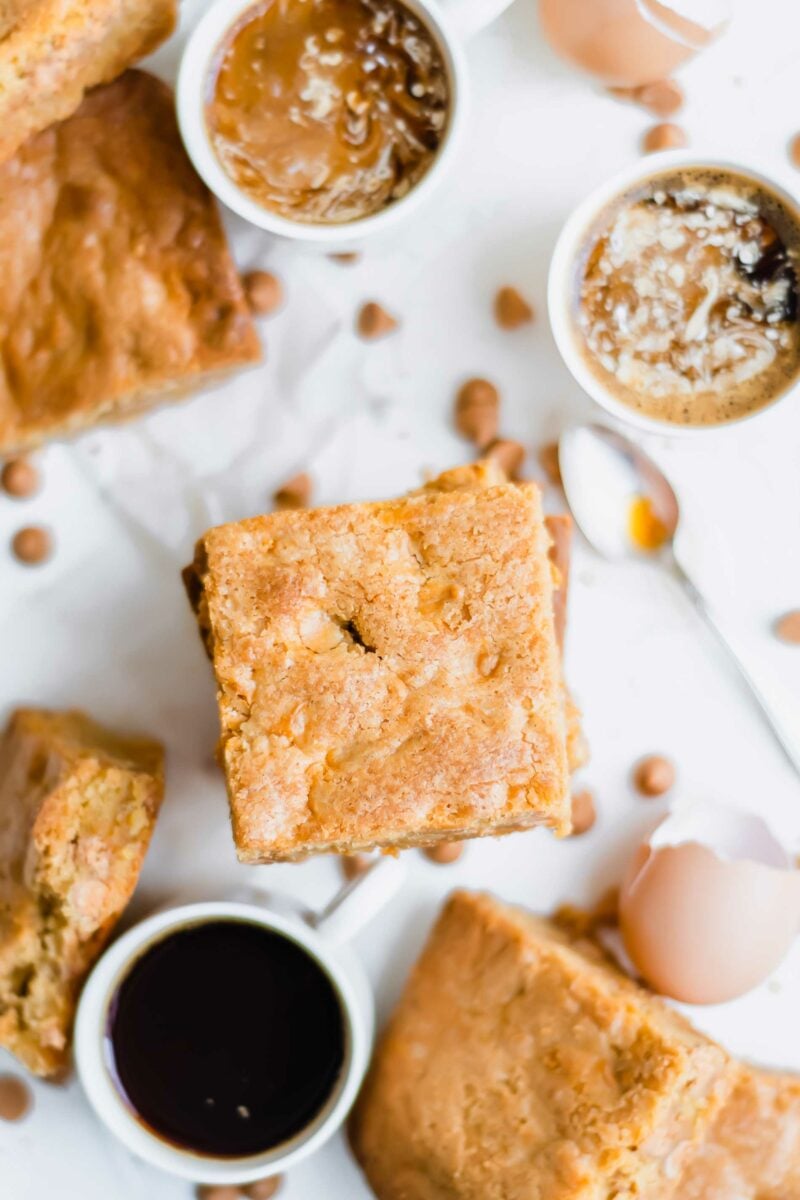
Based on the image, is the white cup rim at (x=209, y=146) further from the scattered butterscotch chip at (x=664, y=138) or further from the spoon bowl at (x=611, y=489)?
the spoon bowl at (x=611, y=489)

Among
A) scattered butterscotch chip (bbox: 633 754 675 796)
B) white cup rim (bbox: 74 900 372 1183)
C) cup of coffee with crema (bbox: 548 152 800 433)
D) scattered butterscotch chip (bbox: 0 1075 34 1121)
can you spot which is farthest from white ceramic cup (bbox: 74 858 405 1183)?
cup of coffee with crema (bbox: 548 152 800 433)

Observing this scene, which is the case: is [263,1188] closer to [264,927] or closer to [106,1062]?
[106,1062]

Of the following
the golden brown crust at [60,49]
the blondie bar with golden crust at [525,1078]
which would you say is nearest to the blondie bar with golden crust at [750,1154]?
the blondie bar with golden crust at [525,1078]

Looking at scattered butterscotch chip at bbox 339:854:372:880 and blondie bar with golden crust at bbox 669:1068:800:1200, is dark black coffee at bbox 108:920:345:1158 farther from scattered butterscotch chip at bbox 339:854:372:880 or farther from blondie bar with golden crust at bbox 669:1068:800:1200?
blondie bar with golden crust at bbox 669:1068:800:1200

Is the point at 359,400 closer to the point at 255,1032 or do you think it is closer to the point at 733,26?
the point at 733,26

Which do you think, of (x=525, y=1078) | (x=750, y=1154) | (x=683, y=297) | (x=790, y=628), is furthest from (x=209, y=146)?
(x=750, y=1154)

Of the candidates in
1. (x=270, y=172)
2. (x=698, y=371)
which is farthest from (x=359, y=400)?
(x=698, y=371)
